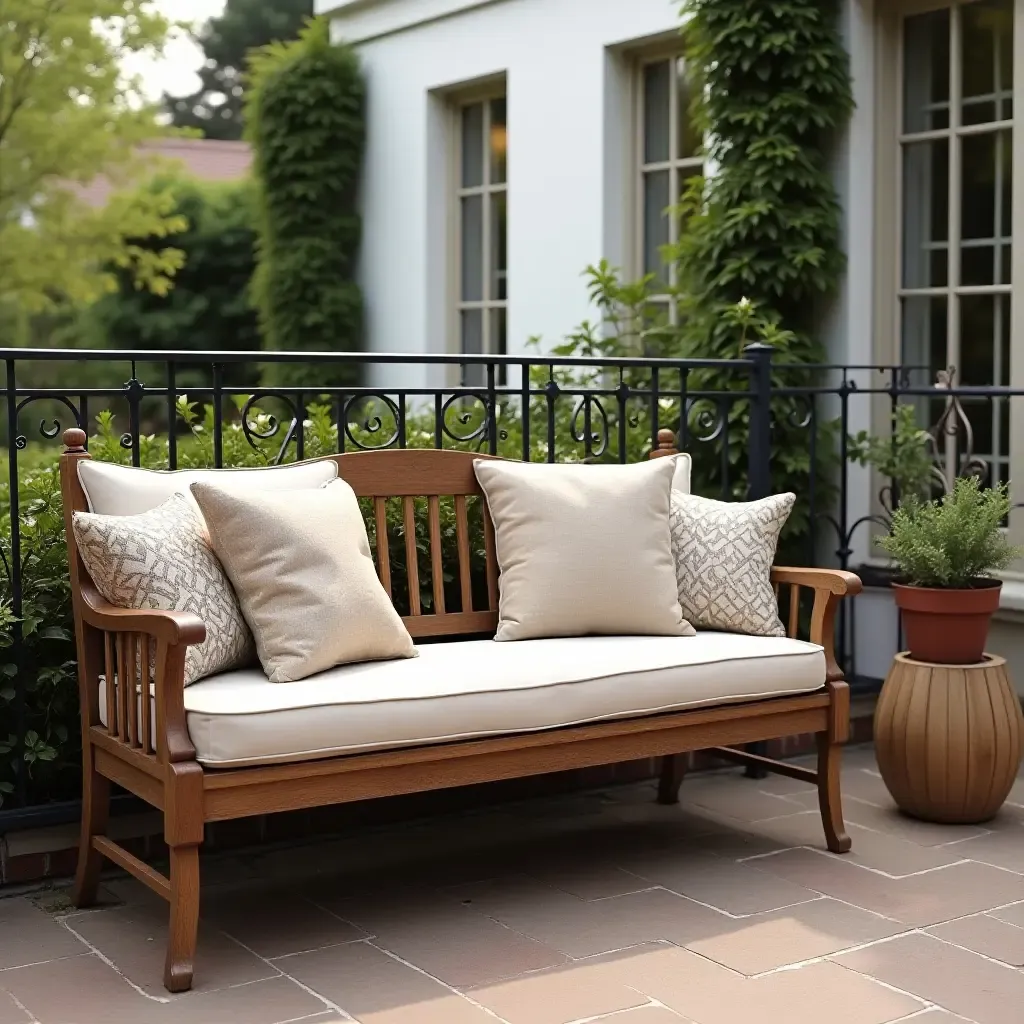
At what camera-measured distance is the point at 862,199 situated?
17.6 feet

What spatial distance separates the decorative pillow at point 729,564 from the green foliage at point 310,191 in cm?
453

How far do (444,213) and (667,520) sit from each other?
4.45 m

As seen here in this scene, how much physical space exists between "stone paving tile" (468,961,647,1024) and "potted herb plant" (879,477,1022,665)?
1.46 meters

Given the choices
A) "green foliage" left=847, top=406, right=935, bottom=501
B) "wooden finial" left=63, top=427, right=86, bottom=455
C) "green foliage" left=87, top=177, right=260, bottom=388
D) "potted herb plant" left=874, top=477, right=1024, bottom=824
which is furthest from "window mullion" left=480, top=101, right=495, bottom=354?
"green foliage" left=87, top=177, right=260, bottom=388

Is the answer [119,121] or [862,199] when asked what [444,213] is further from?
[119,121]

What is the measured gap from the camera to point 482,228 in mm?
7629

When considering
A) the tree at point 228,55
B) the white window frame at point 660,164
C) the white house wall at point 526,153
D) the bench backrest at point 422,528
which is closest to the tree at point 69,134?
the white house wall at point 526,153

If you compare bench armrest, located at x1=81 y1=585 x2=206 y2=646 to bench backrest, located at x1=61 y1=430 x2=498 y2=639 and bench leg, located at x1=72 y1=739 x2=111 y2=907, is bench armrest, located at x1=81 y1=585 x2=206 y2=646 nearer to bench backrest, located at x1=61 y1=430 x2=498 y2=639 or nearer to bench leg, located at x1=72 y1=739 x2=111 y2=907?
bench leg, located at x1=72 y1=739 x2=111 y2=907

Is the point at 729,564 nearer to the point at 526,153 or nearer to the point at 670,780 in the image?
the point at 670,780

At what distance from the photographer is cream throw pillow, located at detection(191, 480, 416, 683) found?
9.76 ft

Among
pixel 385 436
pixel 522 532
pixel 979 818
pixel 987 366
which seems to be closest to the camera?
pixel 522 532

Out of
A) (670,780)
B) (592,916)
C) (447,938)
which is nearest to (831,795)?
(670,780)

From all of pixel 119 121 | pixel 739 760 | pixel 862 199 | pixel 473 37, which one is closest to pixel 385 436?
pixel 739 760

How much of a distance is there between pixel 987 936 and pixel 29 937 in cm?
190
